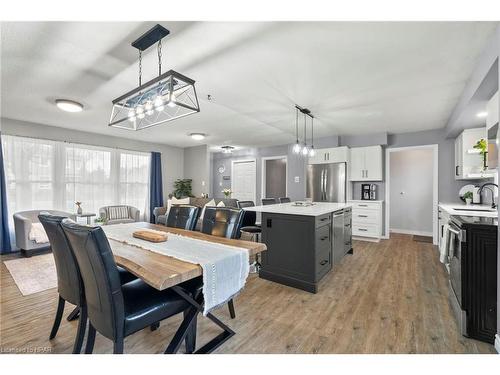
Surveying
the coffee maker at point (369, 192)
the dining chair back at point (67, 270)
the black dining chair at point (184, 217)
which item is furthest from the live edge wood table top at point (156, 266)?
the coffee maker at point (369, 192)

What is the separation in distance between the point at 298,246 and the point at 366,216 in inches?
123

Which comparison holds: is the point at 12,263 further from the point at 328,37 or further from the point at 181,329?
the point at 328,37

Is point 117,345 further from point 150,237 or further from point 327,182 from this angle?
point 327,182

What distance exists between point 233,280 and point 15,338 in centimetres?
178

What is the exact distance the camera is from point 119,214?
535 centimetres

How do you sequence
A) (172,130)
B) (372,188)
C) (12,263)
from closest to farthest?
(12,263)
(172,130)
(372,188)

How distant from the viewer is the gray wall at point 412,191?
5949 millimetres

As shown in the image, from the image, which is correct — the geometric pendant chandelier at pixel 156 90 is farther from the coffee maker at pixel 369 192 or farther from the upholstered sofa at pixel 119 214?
the coffee maker at pixel 369 192

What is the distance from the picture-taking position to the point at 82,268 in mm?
1392

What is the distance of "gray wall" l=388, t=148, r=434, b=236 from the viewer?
234 inches

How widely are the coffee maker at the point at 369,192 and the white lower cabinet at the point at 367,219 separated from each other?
37 cm
